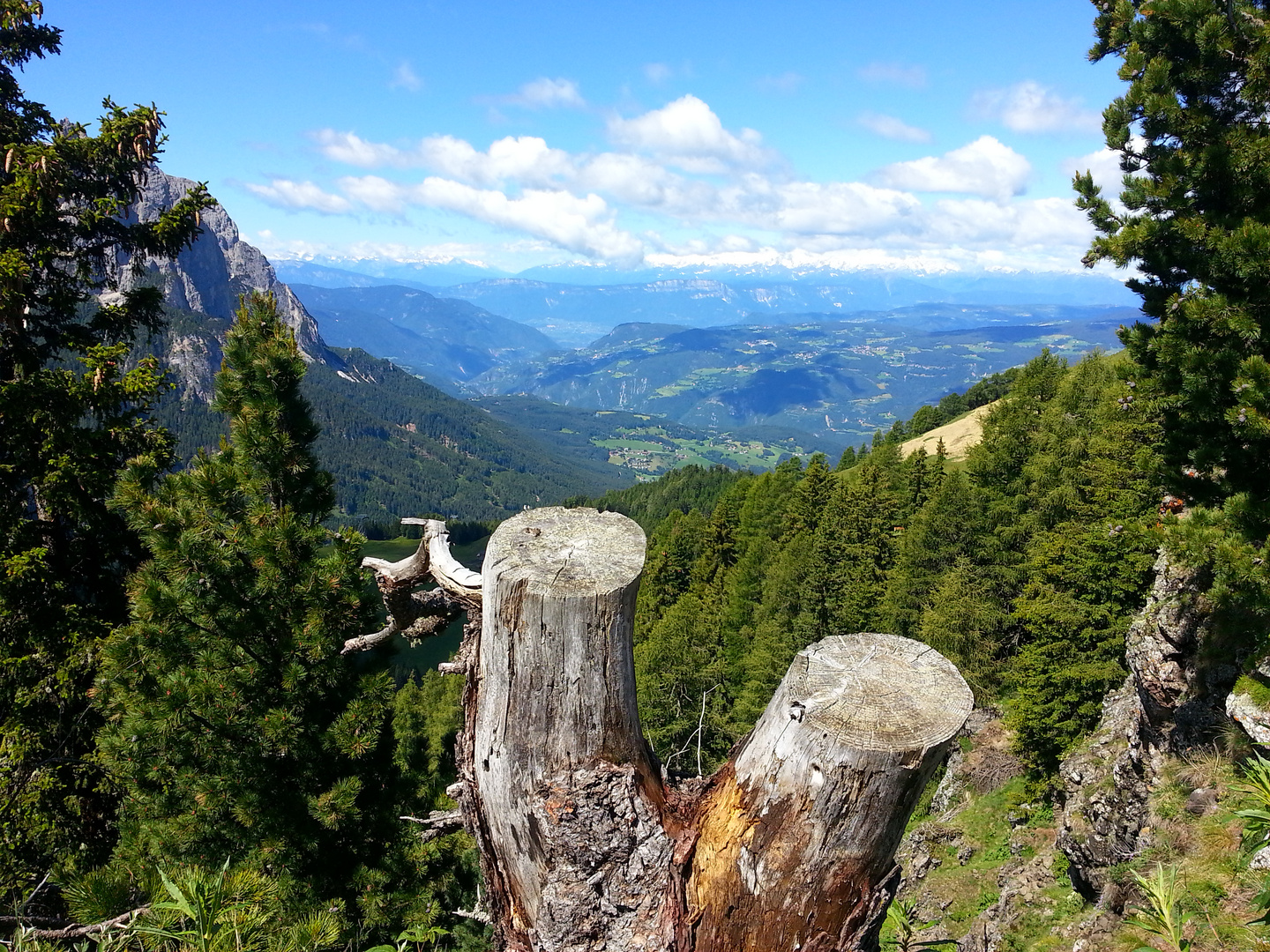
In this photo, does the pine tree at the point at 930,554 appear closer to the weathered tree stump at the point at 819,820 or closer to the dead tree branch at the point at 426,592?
the dead tree branch at the point at 426,592

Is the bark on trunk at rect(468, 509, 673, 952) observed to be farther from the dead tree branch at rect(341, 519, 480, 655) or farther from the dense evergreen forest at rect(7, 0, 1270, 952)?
the dense evergreen forest at rect(7, 0, 1270, 952)

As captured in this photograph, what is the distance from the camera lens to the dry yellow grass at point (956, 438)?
57.5 m

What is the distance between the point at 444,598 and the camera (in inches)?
177

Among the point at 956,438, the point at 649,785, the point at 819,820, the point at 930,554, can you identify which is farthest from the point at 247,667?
the point at 956,438

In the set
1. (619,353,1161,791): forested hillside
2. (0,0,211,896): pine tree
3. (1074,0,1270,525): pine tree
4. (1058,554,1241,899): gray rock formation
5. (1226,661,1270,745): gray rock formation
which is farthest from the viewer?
(619,353,1161,791): forested hillside

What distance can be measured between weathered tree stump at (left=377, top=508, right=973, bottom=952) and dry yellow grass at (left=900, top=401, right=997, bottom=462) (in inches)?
2126

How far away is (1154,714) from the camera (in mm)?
10617

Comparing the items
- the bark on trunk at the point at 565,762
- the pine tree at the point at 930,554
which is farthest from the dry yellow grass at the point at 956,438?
the bark on trunk at the point at 565,762

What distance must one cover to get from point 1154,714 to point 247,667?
1340 centimetres

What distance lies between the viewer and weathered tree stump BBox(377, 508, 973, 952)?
279 cm

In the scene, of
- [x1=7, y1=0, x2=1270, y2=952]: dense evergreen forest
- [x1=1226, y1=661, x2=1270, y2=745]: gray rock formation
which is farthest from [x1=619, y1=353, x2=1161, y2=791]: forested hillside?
[x1=1226, y1=661, x2=1270, y2=745]: gray rock formation

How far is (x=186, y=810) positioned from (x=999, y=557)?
27231 mm

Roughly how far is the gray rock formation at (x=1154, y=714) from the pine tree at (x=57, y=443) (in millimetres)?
14581

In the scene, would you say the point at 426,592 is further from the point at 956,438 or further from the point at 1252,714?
the point at 956,438
